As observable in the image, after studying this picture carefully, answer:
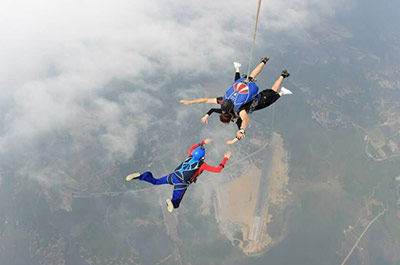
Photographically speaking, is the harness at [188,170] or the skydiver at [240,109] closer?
the skydiver at [240,109]

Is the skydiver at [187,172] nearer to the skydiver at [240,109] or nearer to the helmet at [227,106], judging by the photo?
the skydiver at [240,109]

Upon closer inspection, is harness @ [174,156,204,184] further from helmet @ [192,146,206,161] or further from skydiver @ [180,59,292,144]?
skydiver @ [180,59,292,144]

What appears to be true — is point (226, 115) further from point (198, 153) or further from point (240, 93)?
point (198, 153)

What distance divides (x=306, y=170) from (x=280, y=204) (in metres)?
12.7

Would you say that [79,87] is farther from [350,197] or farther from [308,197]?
[350,197]

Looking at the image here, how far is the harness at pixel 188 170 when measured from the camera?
987 centimetres

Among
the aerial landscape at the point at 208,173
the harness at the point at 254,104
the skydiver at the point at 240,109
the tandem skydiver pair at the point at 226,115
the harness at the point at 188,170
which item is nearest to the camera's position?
the skydiver at the point at 240,109

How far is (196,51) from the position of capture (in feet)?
392

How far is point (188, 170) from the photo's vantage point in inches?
390

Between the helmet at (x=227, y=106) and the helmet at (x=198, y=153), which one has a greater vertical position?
the helmet at (x=227, y=106)

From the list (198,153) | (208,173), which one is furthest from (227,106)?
(208,173)

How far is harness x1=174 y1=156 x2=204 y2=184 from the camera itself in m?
9.87

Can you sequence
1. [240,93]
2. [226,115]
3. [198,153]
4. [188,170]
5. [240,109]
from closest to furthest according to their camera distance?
[226,115], [240,93], [240,109], [198,153], [188,170]

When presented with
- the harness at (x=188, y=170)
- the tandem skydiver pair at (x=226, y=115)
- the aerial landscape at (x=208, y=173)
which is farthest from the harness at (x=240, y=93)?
the aerial landscape at (x=208, y=173)
